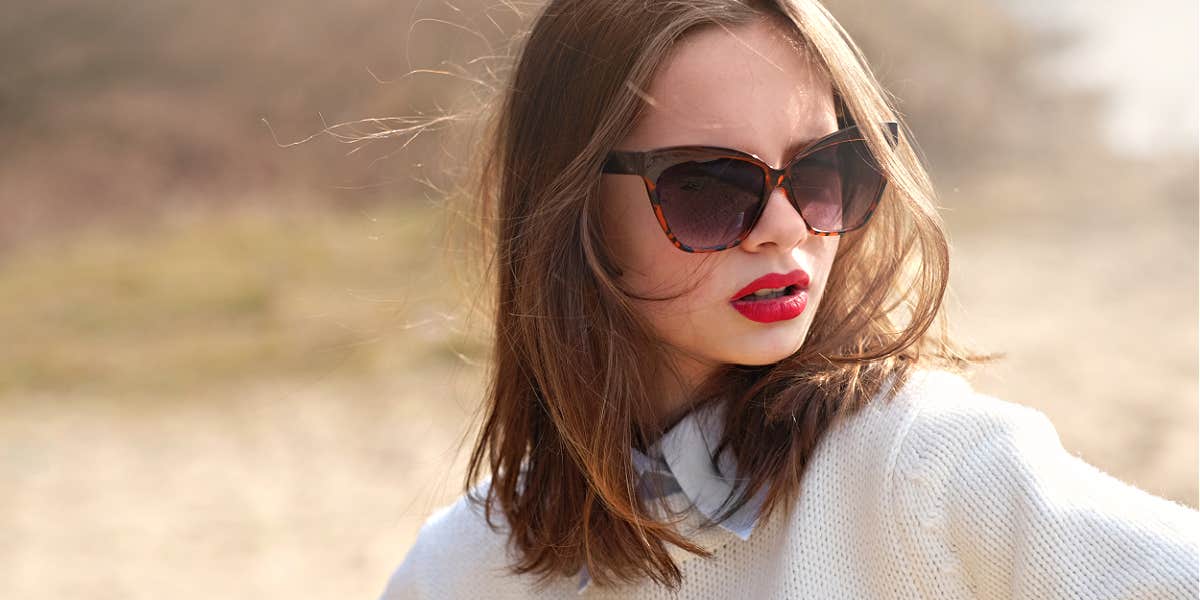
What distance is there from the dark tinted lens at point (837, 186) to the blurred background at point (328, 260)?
310mm

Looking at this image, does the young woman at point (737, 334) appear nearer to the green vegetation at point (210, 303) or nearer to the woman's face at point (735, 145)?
the woman's face at point (735, 145)

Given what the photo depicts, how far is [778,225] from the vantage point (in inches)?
51.5

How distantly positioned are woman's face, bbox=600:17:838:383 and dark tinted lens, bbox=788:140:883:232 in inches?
0.9

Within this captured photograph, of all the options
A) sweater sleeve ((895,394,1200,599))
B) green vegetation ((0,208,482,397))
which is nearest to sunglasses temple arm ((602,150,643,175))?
sweater sleeve ((895,394,1200,599))

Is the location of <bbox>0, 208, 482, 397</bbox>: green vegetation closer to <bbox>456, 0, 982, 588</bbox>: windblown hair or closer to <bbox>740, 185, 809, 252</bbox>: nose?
<bbox>456, 0, 982, 588</bbox>: windblown hair

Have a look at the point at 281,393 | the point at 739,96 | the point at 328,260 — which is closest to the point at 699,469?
the point at 739,96

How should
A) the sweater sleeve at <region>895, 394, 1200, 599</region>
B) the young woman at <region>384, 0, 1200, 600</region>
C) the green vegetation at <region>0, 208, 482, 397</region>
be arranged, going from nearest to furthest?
the sweater sleeve at <region>895, 394, 1200, 599</region>, the young woman at <region>384, 0, 1200, 600</region>, the green vegetation at <region>0, 208, 482, 397</region>

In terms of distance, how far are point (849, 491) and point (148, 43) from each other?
44.2 ft

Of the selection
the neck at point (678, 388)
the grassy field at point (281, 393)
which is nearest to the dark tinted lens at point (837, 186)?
the neck at point (678, 388)

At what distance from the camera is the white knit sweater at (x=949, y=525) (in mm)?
1089

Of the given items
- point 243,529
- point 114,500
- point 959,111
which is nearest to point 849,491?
point 243,529

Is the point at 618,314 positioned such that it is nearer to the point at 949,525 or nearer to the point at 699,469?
the point at 699,469

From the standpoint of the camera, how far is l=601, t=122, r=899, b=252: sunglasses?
4.29 ft

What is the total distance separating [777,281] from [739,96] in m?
0.22
